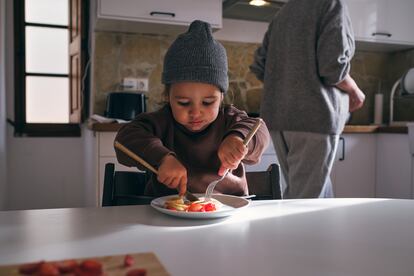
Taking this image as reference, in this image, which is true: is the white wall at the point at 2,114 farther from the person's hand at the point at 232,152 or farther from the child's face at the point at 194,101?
the person's hand at the point at 232,152

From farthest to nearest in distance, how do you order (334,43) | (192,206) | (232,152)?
(334,43)
(232,152)
(192,206)

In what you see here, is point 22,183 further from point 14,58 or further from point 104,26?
point 104,26

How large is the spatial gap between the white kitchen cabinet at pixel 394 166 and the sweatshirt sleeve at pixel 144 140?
6.94ft

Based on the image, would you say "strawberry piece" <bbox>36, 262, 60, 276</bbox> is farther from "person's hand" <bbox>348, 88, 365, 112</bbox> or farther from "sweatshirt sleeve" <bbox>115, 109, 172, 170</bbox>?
"person's hand" <bbox>348, 88, 365, 112</bbox>

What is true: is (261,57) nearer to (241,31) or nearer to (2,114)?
(241,31)

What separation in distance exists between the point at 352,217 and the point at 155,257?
42 centimetres

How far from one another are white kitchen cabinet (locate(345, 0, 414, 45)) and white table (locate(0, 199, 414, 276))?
2398 millimetres

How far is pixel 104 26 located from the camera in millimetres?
2613

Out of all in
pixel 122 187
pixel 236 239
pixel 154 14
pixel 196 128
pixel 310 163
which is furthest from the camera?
pixel 154 14

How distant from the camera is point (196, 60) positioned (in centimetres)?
99

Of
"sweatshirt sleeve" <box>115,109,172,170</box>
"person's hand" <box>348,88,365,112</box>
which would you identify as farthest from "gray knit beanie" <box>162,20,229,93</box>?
"person's hand" <box>348,88,365,112</box>

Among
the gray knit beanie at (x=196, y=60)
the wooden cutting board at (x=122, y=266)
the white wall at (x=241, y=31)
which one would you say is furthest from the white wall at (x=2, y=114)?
the wooden cutting board at (x=122, y=266)

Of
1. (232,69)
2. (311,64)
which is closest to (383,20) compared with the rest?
(232,69)

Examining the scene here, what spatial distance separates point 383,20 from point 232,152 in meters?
2.61
